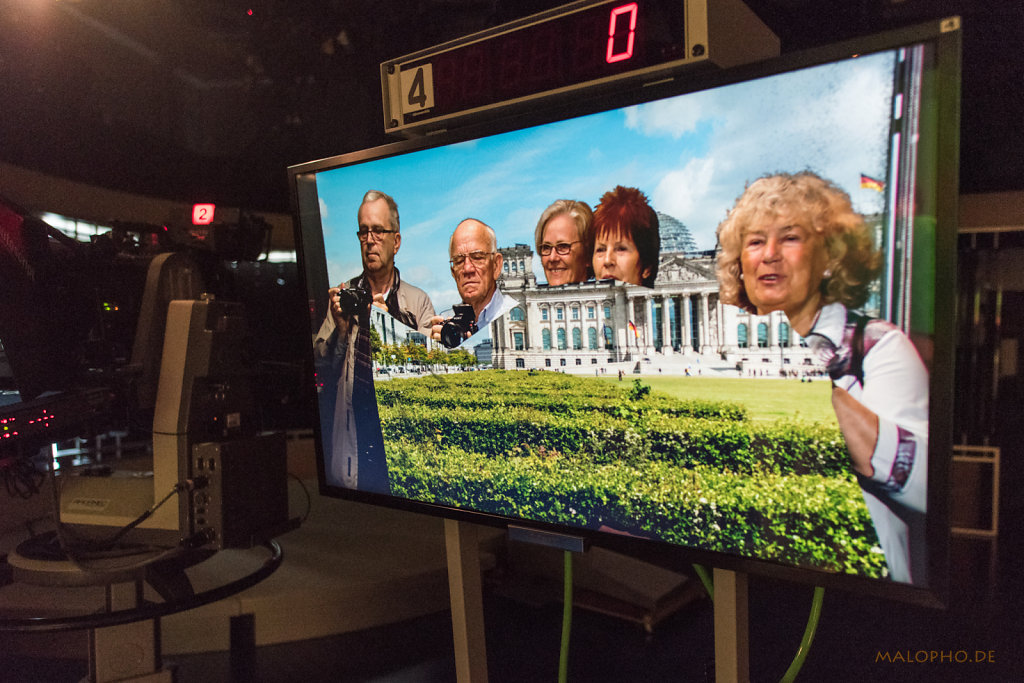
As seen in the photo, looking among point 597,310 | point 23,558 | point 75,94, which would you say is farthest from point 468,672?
point 75,94

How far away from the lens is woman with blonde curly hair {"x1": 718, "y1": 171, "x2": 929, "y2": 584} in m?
0.95

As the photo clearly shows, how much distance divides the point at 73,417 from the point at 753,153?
2.02m

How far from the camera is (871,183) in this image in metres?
0.93

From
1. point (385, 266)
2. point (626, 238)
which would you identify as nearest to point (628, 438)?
point (626, 238)

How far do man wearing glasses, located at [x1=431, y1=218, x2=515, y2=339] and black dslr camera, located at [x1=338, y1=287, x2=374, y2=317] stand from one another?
0.28 m

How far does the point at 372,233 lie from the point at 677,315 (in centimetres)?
79

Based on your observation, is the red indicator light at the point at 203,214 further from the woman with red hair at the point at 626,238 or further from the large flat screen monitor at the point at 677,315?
the woman with red hair at the point at 626,238

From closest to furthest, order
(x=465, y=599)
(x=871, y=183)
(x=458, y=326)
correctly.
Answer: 1. (x=871, y=183)
2. (x=458, y=326)
3. (x=465, y=599)

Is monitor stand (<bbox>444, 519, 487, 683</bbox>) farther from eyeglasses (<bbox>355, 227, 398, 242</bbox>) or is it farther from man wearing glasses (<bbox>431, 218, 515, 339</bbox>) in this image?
eyeglasses (<bbox>355, 227, 398, 242</bbox>)

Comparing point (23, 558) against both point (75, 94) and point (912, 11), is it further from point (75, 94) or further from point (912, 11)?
point (912, 11)

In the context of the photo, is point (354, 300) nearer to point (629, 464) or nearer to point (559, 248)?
point (559, 248)

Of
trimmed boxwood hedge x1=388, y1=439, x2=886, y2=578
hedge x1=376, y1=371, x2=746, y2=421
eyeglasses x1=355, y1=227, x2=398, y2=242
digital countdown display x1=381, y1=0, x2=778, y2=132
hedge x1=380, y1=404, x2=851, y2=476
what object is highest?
digital countdown display x1=381, y1=0, x2=778, y2=132

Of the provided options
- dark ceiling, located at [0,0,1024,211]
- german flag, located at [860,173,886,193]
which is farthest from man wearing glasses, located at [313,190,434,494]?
dark ceiling, located at [0,0,1024,211]

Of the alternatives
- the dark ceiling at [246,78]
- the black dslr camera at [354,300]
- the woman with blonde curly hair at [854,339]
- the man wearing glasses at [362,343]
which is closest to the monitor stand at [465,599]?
the man wearing glasses at [362,343]
